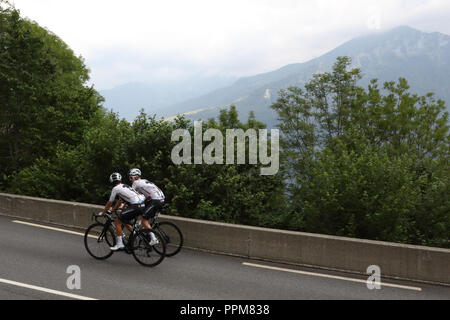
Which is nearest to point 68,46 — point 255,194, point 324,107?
point 324,107

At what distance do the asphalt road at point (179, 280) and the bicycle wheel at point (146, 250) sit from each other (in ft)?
0.52

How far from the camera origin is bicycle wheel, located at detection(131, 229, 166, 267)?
7.73 meters

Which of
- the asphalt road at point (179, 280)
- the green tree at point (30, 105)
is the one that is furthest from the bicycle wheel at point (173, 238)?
the green tree at point (30, 105)

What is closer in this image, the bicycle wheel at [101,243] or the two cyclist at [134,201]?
the two cyclist at [134,201]

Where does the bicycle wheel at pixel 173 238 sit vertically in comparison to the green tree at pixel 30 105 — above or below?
below

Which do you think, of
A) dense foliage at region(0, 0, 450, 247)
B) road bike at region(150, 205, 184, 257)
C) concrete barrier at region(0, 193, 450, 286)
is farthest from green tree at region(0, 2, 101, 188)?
road bike at region(150, 205, 184, 257)

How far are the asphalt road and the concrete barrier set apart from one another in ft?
0.77

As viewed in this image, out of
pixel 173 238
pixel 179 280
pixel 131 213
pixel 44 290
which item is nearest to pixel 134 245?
pixel 131 213

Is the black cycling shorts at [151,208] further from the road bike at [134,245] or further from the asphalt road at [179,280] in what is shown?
the asphalt road at [179,280]

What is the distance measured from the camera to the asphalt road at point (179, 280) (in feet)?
21.1

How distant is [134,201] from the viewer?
791 centimetres
